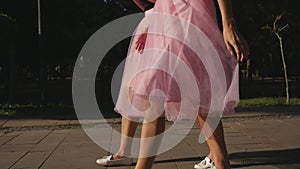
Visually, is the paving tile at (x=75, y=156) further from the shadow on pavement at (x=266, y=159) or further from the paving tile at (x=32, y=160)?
the shadow on pavement at (x=266, y=159)

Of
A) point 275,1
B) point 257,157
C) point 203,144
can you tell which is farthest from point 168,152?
point 275,1

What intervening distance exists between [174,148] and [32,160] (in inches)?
67.1

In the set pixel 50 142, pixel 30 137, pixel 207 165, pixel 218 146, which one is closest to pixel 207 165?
pixel 207 165

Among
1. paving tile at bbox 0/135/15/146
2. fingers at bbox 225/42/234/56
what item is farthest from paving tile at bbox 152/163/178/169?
paving tile at bbox 0/135/15/146

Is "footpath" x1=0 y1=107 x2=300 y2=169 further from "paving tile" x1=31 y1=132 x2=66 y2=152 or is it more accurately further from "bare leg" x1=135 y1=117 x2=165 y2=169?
"bare leg" x1=135 y1=117 x2=165 y2=169

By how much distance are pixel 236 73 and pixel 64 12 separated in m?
20.8

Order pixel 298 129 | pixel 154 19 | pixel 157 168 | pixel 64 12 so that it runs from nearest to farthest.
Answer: pixel 154 19 < pixel 157 168 < pixel 298 129 < pixel 64 12

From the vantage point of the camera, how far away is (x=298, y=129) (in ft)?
24.7

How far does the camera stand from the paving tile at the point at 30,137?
22.8ft

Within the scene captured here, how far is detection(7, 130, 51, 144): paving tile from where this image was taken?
6.96 m

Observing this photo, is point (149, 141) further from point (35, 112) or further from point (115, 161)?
point (35, 112)

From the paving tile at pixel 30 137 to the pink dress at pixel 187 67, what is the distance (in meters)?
3.83

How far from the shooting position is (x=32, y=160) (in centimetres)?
543

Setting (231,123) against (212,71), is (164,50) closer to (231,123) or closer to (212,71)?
(212,71)
